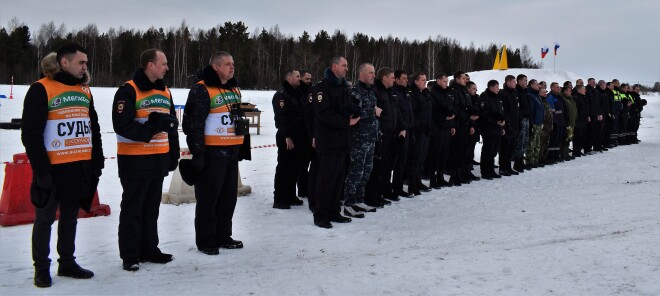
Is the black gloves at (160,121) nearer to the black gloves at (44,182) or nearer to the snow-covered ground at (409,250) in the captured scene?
the black gloves at (44,182)

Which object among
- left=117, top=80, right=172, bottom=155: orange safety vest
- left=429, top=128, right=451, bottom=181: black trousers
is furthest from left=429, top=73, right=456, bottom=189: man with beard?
left=117, top=80, right=172, bottom=155: orange safety vest

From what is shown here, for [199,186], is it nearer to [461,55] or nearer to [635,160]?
[635,160]

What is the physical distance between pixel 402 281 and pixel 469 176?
234 inches

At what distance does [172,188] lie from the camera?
22.8ft

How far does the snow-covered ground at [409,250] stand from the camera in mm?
3973

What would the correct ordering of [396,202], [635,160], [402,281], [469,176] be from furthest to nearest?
1. [635,160]
2. [469,176]
3. [396,202]
4. [402,281]

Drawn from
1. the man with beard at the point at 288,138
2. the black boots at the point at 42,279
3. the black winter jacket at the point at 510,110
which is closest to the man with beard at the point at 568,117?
the black winter jacket at the point at 510,110

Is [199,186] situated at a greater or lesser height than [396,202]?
greater

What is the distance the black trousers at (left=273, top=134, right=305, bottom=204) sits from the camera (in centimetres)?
700

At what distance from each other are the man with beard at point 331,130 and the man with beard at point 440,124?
329 centimetres

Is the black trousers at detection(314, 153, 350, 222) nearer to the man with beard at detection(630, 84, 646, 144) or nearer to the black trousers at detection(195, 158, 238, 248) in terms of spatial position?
the black trousers at detection(195, 158, 238, 248)

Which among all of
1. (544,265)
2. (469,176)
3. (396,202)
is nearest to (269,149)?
(469,176)

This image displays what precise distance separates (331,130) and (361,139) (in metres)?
0.83

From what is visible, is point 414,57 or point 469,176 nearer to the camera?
point 469,176
